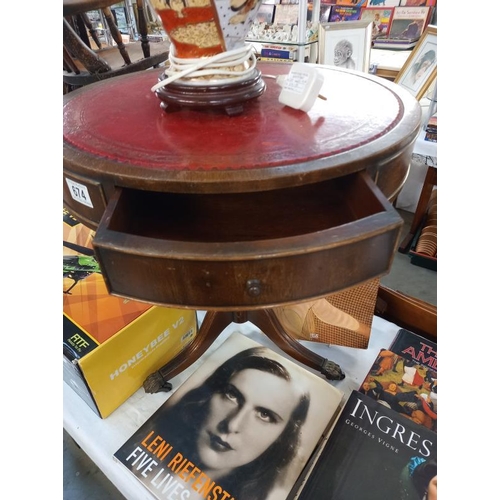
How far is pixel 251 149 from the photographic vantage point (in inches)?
18.5

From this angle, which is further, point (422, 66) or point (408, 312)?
point (422, 66)

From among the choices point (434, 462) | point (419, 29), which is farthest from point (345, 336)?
point (419, 29)

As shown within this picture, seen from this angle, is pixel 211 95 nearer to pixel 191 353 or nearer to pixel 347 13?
pixel 191 353

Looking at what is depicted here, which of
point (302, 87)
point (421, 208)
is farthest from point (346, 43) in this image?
point (302, 87)

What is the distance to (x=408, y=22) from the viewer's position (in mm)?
1773

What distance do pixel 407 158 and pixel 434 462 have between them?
49 centimetres

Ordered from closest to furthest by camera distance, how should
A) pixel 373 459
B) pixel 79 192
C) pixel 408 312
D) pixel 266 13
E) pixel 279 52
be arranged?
pixel 79 192 → pixel 373 459 → pixel 408 312 → pixel 279 52 → pixel 266 13

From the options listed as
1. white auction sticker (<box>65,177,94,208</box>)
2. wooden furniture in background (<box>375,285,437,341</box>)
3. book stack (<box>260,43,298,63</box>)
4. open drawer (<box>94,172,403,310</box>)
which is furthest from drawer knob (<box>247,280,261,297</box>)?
book stack (<box>260,43,298,63</box>)

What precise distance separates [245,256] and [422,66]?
1.23 metres

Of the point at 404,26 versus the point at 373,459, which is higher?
the point at 404,26

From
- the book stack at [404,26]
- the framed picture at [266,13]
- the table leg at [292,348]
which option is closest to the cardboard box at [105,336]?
the table leg at [292,348]

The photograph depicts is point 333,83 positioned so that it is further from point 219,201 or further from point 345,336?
point 345,336

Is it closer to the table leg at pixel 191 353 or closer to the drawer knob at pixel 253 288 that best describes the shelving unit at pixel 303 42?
the table leg at pixel 191 353

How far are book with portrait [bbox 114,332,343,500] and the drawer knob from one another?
411 mm
